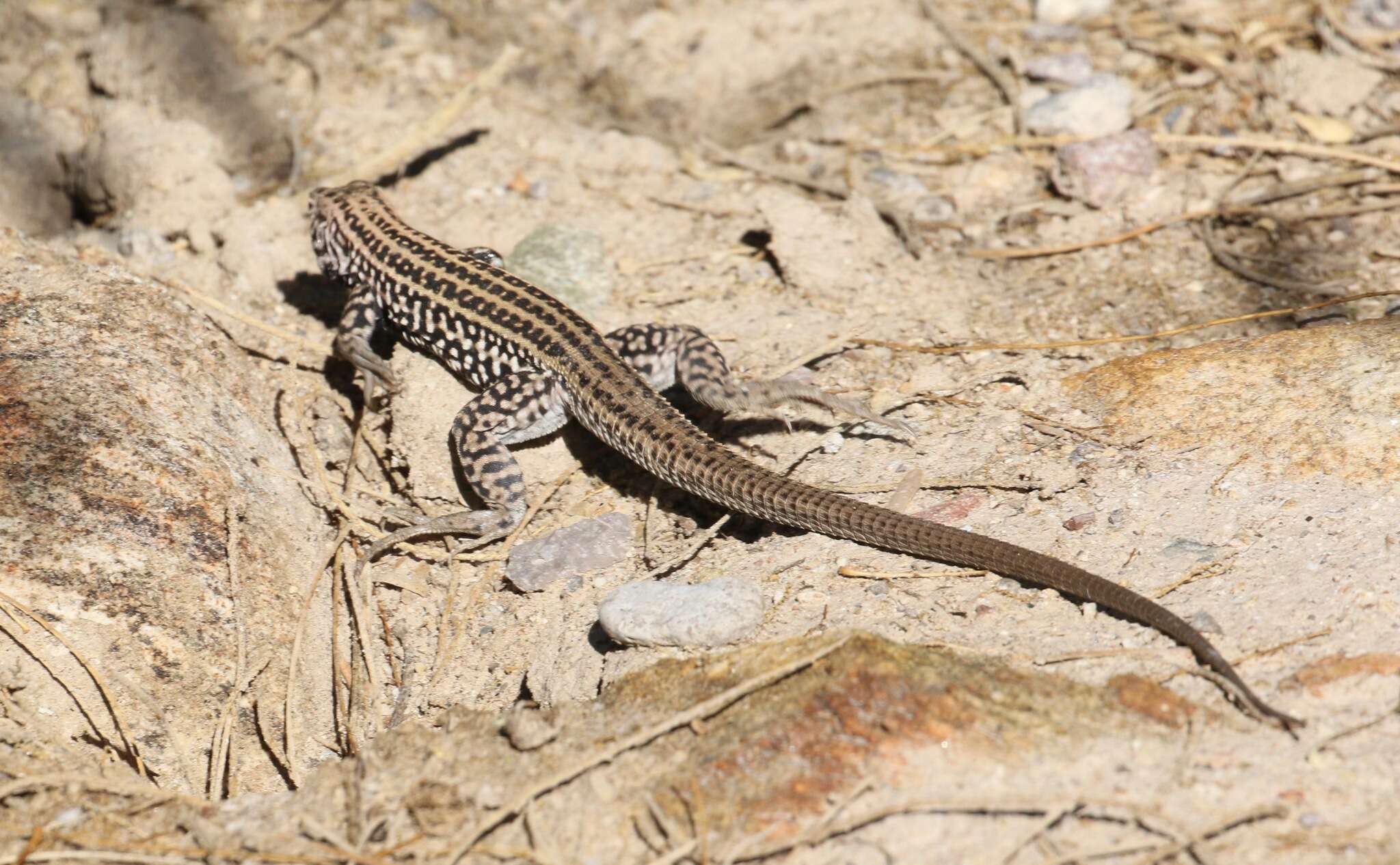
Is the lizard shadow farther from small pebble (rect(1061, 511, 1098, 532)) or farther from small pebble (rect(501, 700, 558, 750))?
small pebble (rect(1061, 511, 1098, 532))

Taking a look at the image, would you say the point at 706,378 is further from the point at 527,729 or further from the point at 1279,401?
the point at 1279,401

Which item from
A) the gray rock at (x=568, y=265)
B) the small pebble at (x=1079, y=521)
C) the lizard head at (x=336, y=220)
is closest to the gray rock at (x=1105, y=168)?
the gray rock at (x=568, y=265)

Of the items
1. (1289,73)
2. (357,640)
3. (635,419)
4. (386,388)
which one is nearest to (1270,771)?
(635,419)

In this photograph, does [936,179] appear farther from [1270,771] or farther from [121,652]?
[121,652]

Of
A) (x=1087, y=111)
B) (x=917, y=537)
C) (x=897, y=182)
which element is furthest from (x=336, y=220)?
(x=1087, y=111)

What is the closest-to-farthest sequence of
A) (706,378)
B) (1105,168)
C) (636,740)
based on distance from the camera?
(636,740), (706,378), (1105,168)

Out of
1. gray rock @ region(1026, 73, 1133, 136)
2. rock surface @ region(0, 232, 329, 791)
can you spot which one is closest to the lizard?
rock surface @ region(0, 232, 329, 791)

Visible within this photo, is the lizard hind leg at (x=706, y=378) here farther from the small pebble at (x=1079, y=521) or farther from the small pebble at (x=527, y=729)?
the small pebble at (x=527, y=729)
